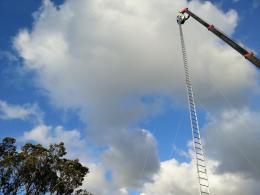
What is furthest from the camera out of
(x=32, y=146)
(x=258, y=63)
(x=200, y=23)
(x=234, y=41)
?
(x=32, y=146)

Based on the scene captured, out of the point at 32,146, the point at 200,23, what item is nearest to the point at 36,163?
the point at 32,146

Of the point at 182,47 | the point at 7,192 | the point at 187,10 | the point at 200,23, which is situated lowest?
the point at 7,192

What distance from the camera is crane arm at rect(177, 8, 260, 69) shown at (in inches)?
1025

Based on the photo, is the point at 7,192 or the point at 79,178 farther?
the point at 79,178

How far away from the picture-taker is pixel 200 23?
106 feet

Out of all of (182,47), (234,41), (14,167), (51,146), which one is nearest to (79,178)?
(51,146)

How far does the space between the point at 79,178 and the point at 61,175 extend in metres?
2.54

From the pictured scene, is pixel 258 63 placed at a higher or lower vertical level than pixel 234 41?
lower

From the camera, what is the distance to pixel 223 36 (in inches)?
1161

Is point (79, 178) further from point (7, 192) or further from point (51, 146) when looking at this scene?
point (7, 192)

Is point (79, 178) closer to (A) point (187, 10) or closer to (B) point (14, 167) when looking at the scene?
(B) point (14, 167)

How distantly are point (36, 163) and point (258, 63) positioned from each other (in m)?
26.3

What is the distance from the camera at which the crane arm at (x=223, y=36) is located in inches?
1025

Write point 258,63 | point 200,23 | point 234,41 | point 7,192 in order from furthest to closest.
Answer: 1. point 7,192
2. point 200,23
3. point 234,41
4. point 258,63
